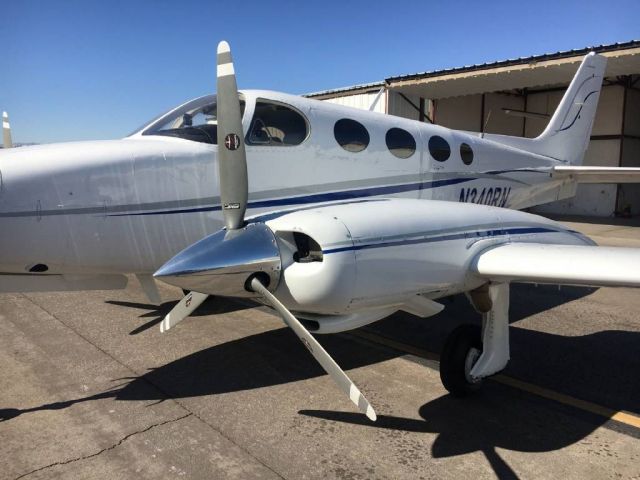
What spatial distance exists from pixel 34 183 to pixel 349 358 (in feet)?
11.6

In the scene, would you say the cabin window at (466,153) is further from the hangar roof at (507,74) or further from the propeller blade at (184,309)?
the hangar roof at (507,74)

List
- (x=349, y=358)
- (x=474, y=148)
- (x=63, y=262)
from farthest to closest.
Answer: (x=474, y=148)
(x=349, y=358)
(x=63, y=262)

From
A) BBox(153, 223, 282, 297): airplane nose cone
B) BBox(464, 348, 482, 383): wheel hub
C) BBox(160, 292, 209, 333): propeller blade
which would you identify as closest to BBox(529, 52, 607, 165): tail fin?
BBox(464, 348, 482, 383): wheel hub

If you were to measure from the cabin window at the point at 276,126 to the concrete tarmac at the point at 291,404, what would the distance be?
93.9 inches

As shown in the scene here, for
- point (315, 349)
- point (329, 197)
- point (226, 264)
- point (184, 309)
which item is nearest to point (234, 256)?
point (226, 264)

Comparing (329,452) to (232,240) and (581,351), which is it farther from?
(581,351)

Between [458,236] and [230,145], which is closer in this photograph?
[230,145]

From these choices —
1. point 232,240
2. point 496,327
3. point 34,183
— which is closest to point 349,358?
point 496,327

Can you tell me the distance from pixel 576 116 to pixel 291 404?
9.46 m

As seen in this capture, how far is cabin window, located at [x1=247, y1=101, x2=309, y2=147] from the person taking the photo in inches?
191

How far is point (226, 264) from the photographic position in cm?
345

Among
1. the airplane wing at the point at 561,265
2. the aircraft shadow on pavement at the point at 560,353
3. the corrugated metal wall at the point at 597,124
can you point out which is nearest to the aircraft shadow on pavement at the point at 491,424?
the aircraft shadow on pavement at the point at 560,353

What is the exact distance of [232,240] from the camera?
3648mm

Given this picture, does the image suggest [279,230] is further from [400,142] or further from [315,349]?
[400,142]
